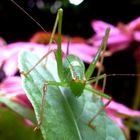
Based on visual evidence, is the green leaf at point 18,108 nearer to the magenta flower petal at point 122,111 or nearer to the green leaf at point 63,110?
the green leaf at point 63,110

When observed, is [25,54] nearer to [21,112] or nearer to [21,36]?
[21,112]

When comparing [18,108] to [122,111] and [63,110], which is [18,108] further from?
[122,111]

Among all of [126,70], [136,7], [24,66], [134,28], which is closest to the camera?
[24,66]

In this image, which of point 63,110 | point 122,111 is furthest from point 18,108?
point 122,111

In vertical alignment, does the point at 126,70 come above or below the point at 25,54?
below

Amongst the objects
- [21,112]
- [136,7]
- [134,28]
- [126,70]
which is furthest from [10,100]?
[136,7]

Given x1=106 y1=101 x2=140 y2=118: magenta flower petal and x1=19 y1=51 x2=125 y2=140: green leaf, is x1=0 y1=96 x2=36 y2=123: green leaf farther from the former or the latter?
x1=106 y1=101 x2=140 y2=118: magenta flower petal

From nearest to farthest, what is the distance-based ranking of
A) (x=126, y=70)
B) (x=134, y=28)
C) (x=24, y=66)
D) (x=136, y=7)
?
(x=24, y=66), (x=134, y=28), (x=126, y=70), (x=136, y=7)
